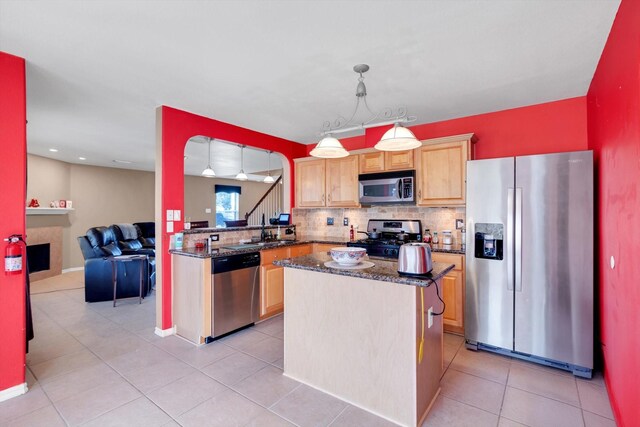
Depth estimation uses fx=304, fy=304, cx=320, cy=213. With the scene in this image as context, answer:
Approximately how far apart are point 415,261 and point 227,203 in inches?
383

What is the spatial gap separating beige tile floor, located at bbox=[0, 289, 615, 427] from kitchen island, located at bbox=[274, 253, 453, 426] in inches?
5.6

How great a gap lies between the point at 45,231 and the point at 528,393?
8233mm

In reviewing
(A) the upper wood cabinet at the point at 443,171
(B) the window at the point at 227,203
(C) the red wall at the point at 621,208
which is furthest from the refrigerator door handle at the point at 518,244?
(B) the window at the point at 227,203

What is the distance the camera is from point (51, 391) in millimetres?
2297

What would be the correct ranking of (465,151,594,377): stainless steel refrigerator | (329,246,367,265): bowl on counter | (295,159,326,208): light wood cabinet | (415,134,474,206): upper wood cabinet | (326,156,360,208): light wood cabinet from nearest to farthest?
1. (329,246,367,265): bowl on counter
2. (465,151,594,377): stainless steel refrigerator
3. (415,134,474,206): upper wood cabinet
4. (326,156,360,208): light wood cabinet
5. (295,159,326,208): light wood cabinet

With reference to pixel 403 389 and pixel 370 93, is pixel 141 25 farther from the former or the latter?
pixel 403 389

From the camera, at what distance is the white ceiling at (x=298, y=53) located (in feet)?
5.94

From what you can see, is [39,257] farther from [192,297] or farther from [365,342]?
[365,342]

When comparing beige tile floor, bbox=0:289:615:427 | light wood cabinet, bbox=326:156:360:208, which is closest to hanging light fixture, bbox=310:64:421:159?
light wood cabinet, bbox=326:156:360:208

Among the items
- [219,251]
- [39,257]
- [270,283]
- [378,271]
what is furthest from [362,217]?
[39,257]

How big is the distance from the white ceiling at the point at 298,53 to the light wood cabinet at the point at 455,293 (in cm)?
170

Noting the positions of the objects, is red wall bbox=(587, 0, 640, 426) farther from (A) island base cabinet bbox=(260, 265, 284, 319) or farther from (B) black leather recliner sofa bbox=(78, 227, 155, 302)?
(B) black leather recliner sofa bbox=(78, 227, 155, 302)

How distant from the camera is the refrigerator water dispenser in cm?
283

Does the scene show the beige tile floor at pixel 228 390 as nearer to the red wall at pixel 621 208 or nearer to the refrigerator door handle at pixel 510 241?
the red wall at pixel 621 208
